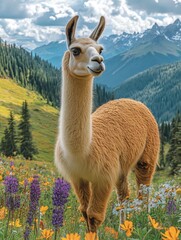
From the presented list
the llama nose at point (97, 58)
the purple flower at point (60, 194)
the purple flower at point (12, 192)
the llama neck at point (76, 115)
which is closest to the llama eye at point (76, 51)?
the llama neck at point (76, 115)

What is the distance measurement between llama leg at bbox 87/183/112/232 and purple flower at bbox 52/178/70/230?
2868 mm

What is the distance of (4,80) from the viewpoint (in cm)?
17838

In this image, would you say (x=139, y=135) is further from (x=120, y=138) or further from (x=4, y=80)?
(x=4, y=80)

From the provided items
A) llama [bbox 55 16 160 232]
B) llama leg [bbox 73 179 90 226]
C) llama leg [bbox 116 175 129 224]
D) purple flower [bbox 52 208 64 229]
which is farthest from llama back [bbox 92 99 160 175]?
purple flower [bbox 52 208 64 229]

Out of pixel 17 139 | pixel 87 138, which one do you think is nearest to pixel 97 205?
pixel 87 138

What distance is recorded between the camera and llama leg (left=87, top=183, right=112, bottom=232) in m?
6.22

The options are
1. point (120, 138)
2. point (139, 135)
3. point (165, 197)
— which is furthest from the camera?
point (139, 135)

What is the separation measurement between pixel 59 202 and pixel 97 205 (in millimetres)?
3106

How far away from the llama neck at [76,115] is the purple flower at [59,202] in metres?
2.46

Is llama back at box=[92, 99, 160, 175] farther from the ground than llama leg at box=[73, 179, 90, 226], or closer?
farther from the ground

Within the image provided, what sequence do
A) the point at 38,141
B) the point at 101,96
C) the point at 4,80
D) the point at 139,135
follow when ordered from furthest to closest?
the point at 101,96 < the point at 4,80 < the point at 38,141 < the point at 139,135

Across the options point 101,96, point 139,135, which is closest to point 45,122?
point 101,96

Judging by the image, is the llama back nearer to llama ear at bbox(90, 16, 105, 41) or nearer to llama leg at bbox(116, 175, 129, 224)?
llama leg at bbox(116, 175, 129, 224)

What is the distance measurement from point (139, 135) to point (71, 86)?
263cm
